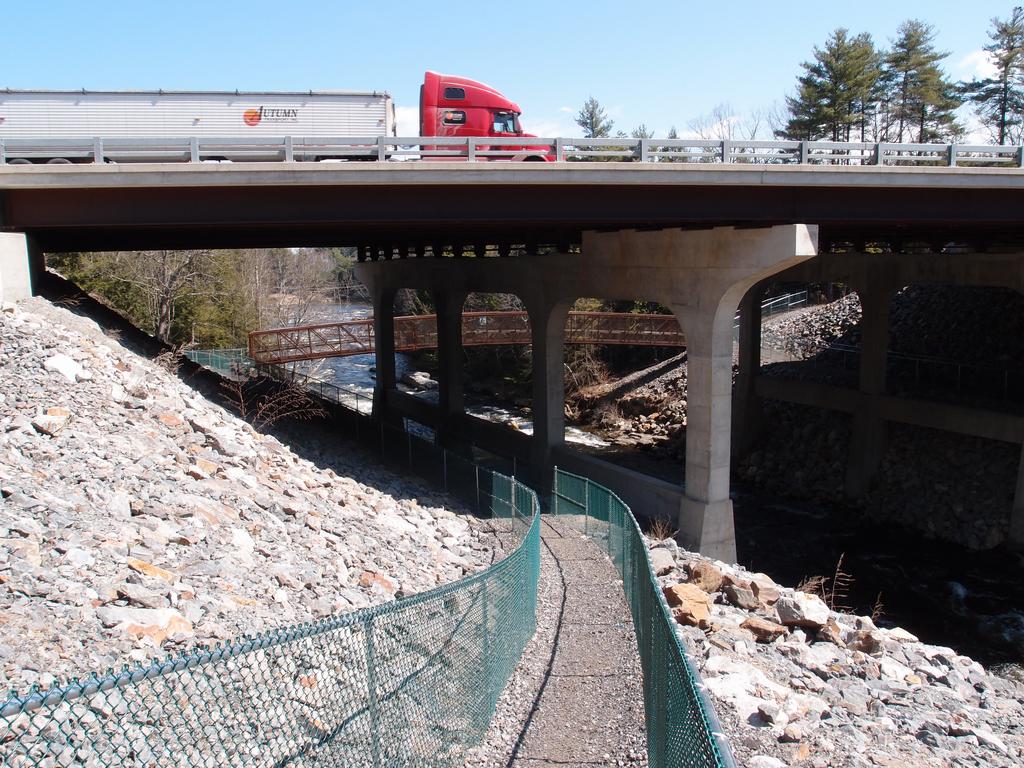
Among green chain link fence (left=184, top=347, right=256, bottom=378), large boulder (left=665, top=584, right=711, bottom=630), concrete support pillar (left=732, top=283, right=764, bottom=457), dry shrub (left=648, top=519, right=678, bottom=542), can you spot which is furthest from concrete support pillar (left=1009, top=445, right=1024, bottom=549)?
green chain link fence (left=184, top=347, right=256, bottom=378)

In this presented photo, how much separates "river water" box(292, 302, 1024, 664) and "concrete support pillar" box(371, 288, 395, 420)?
12.5 meters

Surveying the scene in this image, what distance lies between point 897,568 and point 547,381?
1134cm

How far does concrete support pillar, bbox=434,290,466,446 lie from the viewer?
34.2m

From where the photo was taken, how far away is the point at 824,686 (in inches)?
417

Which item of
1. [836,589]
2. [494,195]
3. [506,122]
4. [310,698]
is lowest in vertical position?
[836,589]

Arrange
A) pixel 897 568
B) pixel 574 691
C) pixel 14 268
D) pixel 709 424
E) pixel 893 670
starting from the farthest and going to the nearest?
pixel 897 568 < pixel 709 424 < pixel 14 268 < pixel 893 670 < pixel 574 691

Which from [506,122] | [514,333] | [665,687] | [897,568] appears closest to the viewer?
[665,687]

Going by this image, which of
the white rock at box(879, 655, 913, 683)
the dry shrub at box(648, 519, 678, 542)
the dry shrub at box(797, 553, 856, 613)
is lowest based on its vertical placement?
the dry shrub at box(797, 553, 856, 613)

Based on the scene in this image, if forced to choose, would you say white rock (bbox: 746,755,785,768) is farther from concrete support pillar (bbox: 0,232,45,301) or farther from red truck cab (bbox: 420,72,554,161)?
red truck cab (bbox: 420,72,554,161)

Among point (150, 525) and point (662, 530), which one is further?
point (662, 530)

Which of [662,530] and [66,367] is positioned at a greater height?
[66,367]

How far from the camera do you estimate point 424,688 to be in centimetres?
761

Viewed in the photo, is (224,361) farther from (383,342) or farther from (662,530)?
(662,530)

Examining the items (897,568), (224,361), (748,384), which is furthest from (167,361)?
(748,384)
